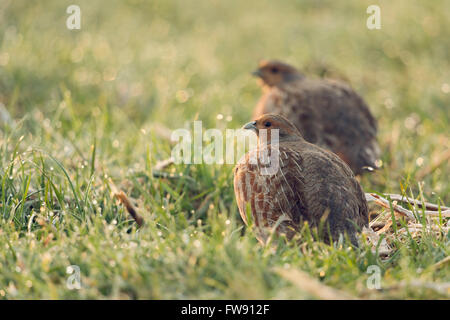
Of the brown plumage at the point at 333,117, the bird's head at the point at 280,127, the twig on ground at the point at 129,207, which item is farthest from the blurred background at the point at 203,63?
the twig on ground at the point at 129,207

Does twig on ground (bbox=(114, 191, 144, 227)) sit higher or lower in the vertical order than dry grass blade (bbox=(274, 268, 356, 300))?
higher

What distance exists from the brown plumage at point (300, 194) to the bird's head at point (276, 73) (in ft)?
8.28

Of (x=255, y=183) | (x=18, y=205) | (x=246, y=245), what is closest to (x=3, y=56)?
(x=18, y=205)

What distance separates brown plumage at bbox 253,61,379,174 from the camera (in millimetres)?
4641

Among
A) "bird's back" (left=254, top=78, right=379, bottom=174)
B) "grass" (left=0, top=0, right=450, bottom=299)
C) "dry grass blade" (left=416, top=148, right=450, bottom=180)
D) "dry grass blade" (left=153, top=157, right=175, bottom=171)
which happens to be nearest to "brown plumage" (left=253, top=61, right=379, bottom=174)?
"bird's back" (left=254, top=78, right=379, bottom=174)

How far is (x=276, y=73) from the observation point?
18.9 feet

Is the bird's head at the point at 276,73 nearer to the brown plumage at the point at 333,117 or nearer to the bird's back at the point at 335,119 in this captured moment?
the brown plumage at the point at 333,117

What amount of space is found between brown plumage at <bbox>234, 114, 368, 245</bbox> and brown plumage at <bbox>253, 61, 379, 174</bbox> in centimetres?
143

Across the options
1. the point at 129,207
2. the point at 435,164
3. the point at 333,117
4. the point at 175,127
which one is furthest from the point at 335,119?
the point at 129,207

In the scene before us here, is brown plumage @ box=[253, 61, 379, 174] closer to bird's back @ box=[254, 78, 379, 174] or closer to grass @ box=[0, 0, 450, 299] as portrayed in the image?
bird's back @ box=[254, 78, 379, 174]

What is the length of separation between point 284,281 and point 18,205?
1.70 m

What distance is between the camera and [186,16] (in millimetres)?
9281

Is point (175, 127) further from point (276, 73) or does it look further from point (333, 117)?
point (333, 117)
